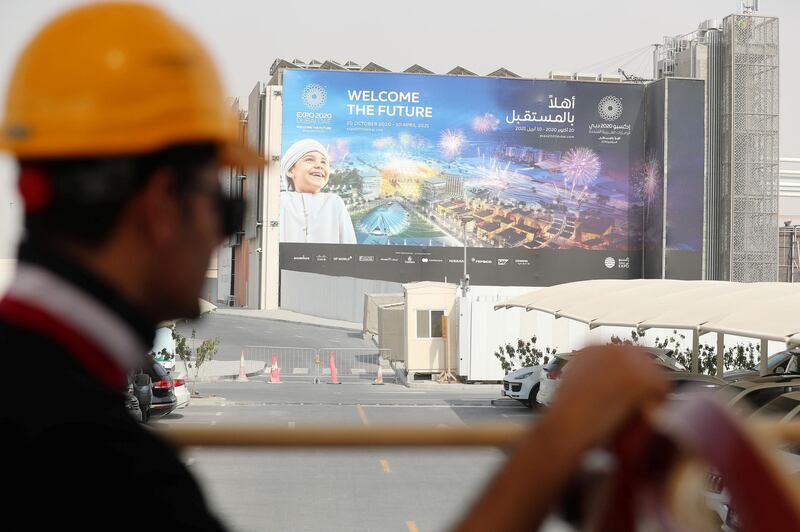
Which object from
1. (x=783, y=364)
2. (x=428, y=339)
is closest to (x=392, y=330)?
(x=428, y=339)

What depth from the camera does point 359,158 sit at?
7862cm

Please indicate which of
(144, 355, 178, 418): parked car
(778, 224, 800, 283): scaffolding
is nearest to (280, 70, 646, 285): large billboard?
(778, 224, 800, 283): scaffolding

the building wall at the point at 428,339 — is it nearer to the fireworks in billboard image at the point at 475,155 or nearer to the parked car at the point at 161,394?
the parked car at the point at 161,394

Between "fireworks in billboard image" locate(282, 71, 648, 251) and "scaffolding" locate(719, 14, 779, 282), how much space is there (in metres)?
8.03

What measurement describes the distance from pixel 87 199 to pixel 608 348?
0.55m

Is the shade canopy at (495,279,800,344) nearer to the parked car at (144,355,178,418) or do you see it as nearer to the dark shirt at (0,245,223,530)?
the parked car at (144,355,178,418)

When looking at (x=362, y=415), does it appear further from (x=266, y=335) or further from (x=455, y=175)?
(x=455, y=175)

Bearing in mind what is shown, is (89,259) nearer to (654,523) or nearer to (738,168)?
(654,523)

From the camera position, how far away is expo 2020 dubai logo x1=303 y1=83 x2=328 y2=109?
3071 inches

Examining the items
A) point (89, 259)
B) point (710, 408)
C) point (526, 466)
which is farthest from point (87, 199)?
point (710, 408)

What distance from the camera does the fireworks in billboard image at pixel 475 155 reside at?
78312 millimetres

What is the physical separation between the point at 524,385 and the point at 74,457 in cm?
2737

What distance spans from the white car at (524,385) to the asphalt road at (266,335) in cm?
1774

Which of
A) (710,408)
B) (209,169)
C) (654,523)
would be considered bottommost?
(654,523)
